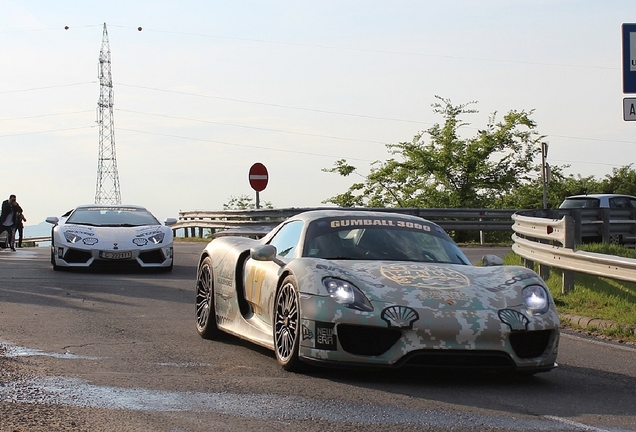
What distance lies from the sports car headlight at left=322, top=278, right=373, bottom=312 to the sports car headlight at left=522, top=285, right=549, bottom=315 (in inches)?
44.9

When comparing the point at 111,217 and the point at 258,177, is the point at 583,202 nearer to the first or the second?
A: the point at 258,177

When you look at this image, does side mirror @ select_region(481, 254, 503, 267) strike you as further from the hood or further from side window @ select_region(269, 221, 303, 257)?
side window @ select_region(269, 221, 303, 257)

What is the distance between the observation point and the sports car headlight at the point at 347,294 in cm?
709

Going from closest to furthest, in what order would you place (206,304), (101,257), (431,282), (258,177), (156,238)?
(431,282)
(206,304)
(101,257)
(156,238)
(258,177)

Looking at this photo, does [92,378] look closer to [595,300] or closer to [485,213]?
[595,300]

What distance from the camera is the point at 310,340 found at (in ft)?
23.4

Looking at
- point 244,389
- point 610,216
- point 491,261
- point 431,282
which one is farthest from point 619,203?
point 244,389

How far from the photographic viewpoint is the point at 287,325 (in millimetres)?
7543

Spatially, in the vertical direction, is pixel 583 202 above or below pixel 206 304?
above

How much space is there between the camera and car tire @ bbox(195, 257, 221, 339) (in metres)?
9.34

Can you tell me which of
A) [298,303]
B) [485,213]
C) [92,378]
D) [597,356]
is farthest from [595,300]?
[485,213]

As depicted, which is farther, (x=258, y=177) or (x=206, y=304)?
(x=258, y=177)

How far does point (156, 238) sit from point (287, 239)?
9.82 meters

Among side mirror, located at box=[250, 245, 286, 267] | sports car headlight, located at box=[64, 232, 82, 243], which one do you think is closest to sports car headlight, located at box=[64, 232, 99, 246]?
sports car headlight, located at box=[64, 232, 82, 243]
